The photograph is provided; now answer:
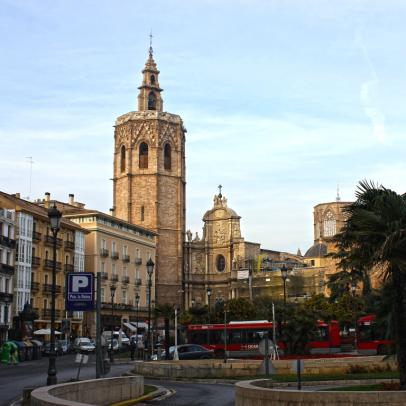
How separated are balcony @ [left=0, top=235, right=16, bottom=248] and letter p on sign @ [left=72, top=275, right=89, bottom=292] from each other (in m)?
45.4

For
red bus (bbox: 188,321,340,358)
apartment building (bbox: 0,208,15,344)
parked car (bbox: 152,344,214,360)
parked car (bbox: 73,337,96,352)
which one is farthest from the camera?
apartment building (bbox: 0,208,15,344)

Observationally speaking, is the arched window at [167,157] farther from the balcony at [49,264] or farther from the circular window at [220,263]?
the balcony at [49,264]

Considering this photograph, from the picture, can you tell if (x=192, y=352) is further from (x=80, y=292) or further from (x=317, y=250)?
(x=317, y=250)

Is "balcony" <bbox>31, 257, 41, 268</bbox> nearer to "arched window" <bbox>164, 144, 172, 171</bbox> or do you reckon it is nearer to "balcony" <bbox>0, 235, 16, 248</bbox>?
"balcony" <bbox>0, 235, 16, 248</bbox>

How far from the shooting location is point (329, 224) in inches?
5256

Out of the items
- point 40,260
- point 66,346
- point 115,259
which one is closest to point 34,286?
point 40,260

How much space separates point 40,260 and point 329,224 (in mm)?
71113

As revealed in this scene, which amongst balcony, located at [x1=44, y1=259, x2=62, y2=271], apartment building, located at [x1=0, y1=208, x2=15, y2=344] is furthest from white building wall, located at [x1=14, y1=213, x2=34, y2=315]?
balcony, located at [x1=44, y1=259, x2=62, y2=271]

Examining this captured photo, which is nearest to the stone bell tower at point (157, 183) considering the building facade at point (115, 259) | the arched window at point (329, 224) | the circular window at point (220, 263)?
the circular window at point (220, 263)

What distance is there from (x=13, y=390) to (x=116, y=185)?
86.8 meters

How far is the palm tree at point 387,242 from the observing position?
18422 mm

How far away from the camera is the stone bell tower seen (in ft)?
350

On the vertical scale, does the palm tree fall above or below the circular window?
below

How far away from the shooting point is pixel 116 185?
112250mm
